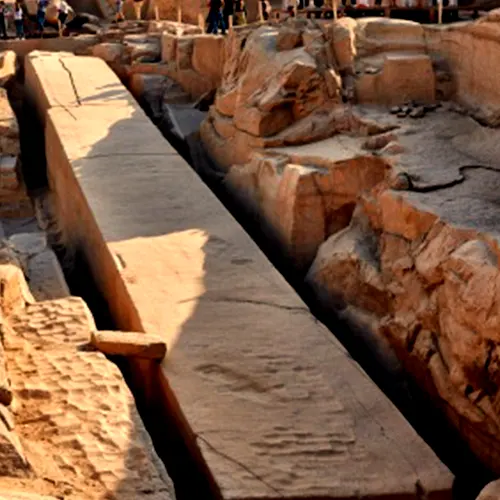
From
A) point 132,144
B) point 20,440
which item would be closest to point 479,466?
point 20,440

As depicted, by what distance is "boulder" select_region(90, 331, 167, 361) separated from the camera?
6.92 m

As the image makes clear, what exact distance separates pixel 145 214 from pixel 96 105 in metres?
3.22

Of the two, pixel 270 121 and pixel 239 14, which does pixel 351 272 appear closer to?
pixel 270 121

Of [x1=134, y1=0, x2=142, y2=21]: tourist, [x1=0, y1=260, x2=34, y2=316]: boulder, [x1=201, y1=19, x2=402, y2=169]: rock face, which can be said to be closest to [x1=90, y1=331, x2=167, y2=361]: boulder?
[x1=0, y1=260, x2=34, y2=316]: boulder

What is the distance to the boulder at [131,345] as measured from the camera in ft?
22.7

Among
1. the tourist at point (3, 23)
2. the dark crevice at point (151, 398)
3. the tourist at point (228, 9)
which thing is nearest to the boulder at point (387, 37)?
the dark crevice at point (151, 398)

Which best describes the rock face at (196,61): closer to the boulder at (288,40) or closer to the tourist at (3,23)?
the boulder at (288,40)

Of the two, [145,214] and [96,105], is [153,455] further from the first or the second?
[96,105]

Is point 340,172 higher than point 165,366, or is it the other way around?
point 340,172

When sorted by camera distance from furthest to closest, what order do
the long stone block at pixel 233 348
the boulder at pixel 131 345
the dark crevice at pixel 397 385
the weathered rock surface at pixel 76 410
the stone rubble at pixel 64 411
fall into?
the boulder at pixel 131 345 < the dark crevice at pixel 397 385 < the long stone block at pixel 233 348 < the weathered rock surface at pixel 76 410 < the stone rubble at pixel 64 411

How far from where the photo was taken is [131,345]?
692cm

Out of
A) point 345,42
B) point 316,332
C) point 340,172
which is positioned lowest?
point 316,332

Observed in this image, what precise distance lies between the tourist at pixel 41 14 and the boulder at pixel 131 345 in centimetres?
908

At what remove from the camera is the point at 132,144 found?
10.8 meters
